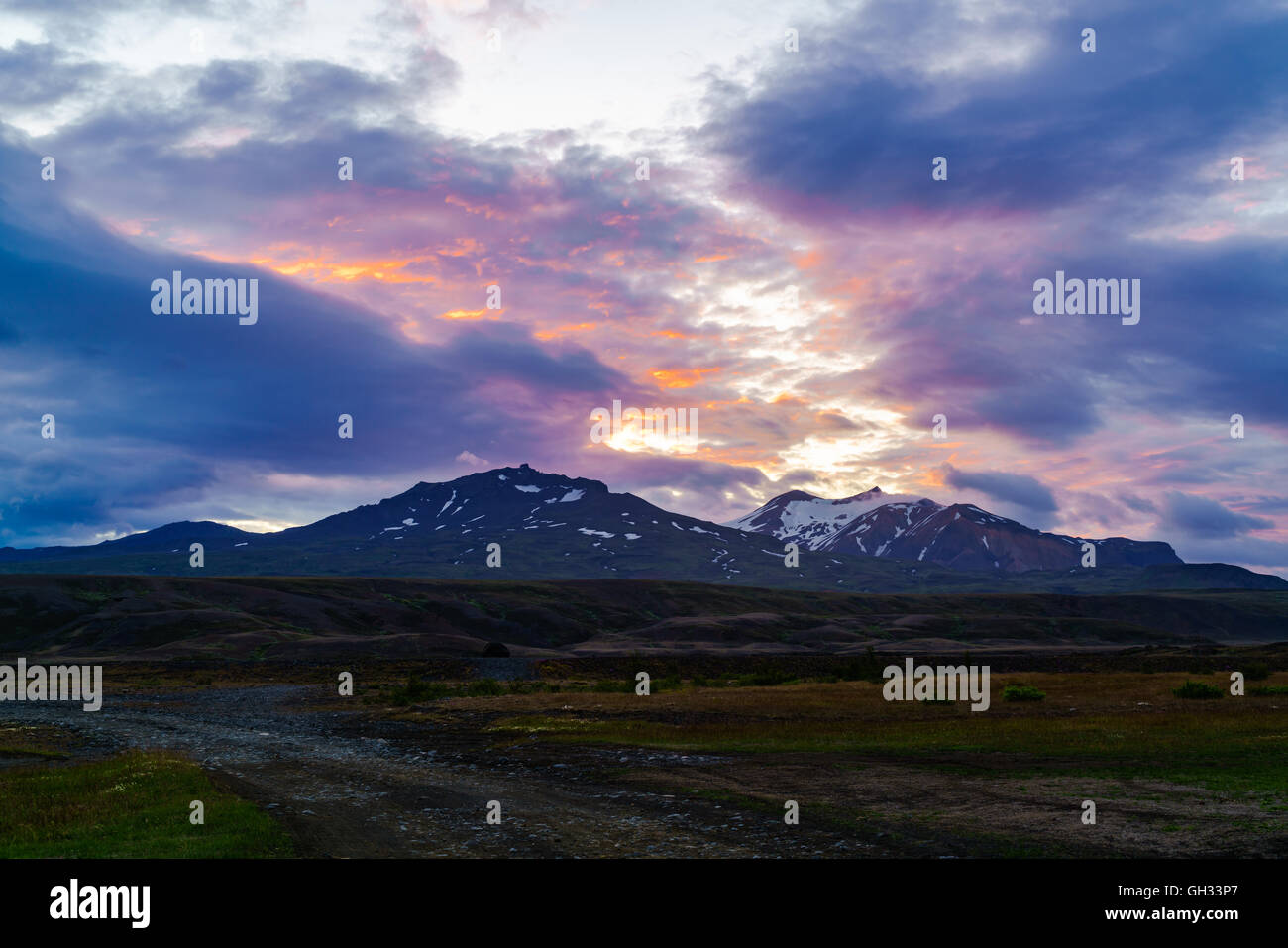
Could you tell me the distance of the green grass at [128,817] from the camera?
66.5 feet

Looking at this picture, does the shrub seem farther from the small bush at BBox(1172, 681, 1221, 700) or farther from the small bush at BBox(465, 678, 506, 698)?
the small bush at BBox(1172, 681, 1221, 700)

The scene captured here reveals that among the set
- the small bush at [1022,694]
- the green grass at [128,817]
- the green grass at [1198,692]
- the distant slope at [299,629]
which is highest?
the green grass at [128,817]

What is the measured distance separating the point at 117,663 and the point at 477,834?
118444 mm

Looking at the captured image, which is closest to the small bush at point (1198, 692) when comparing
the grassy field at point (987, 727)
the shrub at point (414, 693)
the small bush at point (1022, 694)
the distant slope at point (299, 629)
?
the grassy field at point (987, 727)

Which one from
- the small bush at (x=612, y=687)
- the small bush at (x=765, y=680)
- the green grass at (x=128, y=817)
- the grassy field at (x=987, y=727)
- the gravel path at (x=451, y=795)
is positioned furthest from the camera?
the small bush at (x=765, y=680)

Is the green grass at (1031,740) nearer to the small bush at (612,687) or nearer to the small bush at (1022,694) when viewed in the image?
the small bush at (1022,694)

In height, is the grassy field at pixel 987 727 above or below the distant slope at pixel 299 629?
above

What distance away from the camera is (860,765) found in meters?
32.8

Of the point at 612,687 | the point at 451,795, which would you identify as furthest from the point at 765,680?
the point at 451,795

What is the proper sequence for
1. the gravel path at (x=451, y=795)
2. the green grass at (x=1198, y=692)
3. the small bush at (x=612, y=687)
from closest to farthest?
the gravel path at (x=451, y=795) < the green grass at (x=1198, y=692) < the small bush at (x=612, y=687)

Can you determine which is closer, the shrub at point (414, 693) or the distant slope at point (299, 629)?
the shrub at point (414, 693)
